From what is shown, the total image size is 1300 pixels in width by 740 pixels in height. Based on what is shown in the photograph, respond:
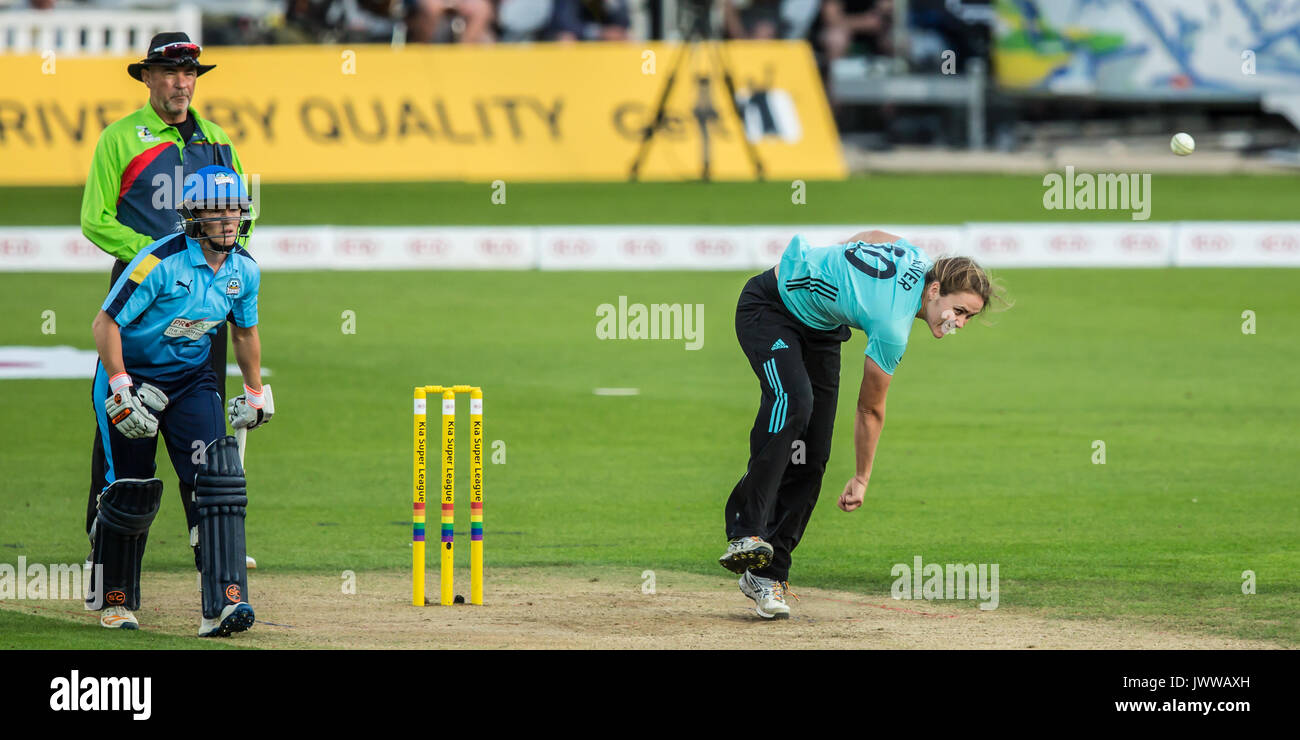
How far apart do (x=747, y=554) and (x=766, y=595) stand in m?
0.48

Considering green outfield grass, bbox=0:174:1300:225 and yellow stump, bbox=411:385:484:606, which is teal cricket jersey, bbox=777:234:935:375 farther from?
green outfield grass, bbox=0:174:1300:225

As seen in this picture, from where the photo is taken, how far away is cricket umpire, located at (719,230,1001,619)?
783cm

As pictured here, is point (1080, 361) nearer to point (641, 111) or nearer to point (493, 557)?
point (493, 557)

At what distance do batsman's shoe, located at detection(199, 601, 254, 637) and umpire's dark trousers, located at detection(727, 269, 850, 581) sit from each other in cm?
206

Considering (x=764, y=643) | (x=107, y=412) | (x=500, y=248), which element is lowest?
(x=764, y=643)

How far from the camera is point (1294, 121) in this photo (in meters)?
34.1

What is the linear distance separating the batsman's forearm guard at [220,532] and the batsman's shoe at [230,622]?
3 centimetres

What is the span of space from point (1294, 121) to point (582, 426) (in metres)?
24.0

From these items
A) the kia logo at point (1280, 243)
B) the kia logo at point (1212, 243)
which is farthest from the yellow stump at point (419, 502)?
the kia logo at point (1280, 243)

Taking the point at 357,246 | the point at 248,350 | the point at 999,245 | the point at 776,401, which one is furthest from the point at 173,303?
the point at 999,245

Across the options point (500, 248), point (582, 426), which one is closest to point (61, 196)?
point (500, 248)

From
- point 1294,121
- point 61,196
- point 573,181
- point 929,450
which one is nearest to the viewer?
point 929,450

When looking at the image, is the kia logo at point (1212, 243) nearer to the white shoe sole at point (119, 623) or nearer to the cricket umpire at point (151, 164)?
the cricket umpire at point (151, 164)
